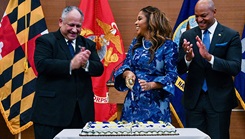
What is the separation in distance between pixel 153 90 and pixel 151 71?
0.13 meters

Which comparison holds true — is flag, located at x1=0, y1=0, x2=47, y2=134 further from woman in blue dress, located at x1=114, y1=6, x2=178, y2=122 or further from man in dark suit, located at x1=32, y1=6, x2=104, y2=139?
woman in blue dress, located at x1=114, y1=6, x2=178, y2=122

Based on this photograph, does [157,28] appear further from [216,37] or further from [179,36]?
[179,36]

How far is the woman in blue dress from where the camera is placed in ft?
9.20

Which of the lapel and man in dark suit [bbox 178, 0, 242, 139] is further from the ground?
the lapel

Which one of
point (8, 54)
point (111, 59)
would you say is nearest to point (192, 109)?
point (111, 59)

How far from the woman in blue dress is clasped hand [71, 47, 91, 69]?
0.94ft

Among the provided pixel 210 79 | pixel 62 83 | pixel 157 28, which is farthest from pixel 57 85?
pixel 210 79

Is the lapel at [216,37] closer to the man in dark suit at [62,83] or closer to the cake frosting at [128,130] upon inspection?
the man in dark suit at [62,83]

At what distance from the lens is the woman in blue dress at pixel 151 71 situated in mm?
2803

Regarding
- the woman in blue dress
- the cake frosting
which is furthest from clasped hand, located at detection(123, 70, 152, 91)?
the cake frosting

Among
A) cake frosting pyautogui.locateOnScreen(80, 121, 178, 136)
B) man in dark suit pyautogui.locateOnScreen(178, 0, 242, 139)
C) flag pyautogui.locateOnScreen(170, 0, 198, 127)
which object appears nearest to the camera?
cake frosting pyautogui.locateOnScreen(80, 121, 178, 136)

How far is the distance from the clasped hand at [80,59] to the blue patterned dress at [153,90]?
34cm

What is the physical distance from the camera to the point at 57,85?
288 centimetres

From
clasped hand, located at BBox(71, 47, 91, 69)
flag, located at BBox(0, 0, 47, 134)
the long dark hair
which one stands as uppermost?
the long dark hair
